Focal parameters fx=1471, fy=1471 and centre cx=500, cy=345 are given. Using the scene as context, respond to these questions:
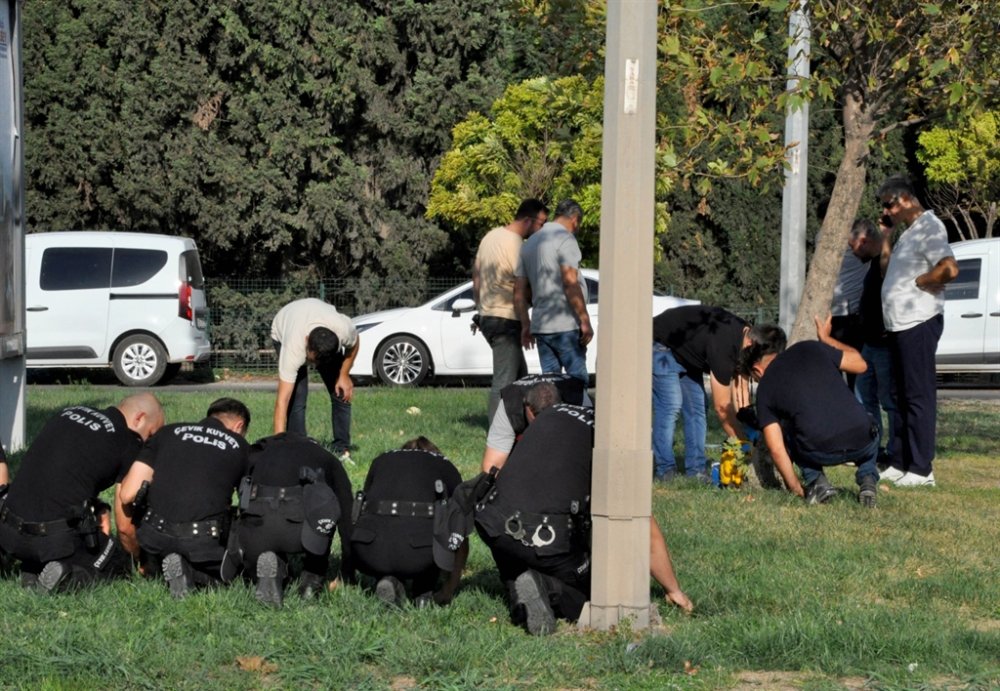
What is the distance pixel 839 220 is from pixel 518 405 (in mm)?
4822

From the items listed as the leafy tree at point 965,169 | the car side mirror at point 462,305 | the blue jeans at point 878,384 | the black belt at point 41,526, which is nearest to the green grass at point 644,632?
the black belt at point 41,526

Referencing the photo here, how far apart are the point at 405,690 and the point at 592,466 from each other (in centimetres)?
137

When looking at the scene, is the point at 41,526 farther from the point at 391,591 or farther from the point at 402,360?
the point at 402,360

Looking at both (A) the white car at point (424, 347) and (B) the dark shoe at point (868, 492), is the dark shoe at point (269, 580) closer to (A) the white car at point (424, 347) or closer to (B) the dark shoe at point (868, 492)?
(B) the dark shoe at point (868, 492)

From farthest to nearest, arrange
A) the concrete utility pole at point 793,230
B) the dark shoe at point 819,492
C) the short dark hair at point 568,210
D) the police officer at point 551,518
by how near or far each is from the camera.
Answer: the concrete utility pole at point 793,230
the short dark hair at point 568,210
the dark shoe at point 819,492
the police officer at point 551,518

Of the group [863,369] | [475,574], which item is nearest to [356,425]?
[863,369]

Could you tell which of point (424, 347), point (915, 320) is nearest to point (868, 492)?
point (915, 320)

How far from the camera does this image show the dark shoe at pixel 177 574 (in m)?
6.47

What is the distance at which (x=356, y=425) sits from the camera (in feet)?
43.8

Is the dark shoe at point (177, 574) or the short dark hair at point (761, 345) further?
the short dark hair at point (761, 345)

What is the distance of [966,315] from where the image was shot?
19.4 meters

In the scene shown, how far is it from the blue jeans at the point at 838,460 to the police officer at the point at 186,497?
3.60 m

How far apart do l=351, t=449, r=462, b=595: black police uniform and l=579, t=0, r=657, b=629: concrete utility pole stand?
0.89 metres

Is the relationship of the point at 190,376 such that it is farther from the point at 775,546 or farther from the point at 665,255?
the point at 775,546
